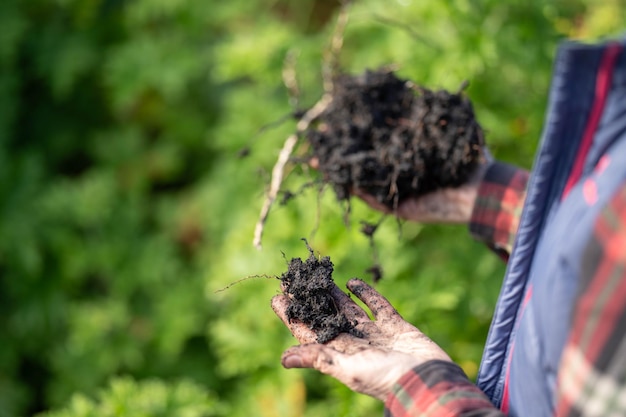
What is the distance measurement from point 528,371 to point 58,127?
3720 mm

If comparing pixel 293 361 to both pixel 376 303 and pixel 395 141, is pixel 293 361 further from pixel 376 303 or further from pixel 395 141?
pixel 395 141

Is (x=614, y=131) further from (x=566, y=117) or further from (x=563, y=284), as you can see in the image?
(x=563, y=284)

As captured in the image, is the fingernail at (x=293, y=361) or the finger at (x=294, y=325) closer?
the fingernail at (x=293, y=361)

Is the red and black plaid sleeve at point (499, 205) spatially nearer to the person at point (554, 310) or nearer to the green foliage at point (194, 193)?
the green foliage at point (194, 193)

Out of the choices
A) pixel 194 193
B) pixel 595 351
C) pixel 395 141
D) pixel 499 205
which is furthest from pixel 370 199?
pixel 194 193

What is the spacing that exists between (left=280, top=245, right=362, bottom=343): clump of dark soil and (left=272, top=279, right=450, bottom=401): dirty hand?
0.06 ft

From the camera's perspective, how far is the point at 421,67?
8.73 ft

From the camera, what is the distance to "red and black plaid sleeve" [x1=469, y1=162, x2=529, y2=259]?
1964 mm

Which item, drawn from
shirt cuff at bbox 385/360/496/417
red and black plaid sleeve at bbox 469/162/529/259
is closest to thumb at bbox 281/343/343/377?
shirt cuff at bbox 385/360/496/417

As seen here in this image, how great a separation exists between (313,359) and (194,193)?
114 inches

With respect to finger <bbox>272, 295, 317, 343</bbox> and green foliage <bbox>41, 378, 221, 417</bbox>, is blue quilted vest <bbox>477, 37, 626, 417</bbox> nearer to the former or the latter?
finger <bbox>272, 295, 317, 343</bbox>

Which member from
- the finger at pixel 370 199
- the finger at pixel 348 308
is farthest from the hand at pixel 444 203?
the finger at pixel 348 308

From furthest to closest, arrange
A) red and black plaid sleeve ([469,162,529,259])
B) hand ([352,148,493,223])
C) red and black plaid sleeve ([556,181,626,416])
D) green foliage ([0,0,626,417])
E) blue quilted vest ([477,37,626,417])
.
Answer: green foliage ([0,0,626,417]), hand ([352,148,493,223]), red and black plaid sleeve ([469,162,529,259]), blue quilted vest ([477,37,626,417]), red and black plaid sleeve ([556,181,626,416])

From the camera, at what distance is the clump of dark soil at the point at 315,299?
54.3 inches
